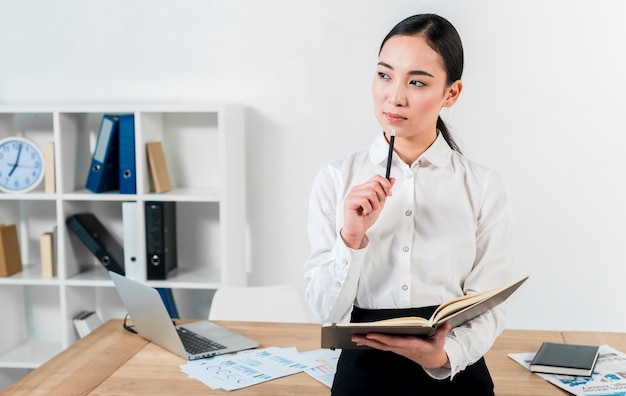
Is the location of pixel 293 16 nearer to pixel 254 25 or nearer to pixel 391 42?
pixel 254 25

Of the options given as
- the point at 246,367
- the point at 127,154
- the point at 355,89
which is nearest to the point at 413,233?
the point at 246,367

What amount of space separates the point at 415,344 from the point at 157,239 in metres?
1.98

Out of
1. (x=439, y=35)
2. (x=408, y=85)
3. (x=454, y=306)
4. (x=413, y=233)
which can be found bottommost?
(x=454, y=306)

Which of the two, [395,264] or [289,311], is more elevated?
[395,264]

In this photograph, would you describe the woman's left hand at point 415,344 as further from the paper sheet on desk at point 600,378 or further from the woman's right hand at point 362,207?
the paper sheet on desk at point 600,378

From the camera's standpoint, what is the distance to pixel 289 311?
265cm

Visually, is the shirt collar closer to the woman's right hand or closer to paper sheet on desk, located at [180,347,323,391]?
the woman's right hand

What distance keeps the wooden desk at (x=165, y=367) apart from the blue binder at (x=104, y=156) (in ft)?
3.75

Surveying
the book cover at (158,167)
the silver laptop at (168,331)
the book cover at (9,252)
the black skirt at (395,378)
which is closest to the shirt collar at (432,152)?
the black skirt at (395,378)

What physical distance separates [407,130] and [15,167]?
2.27m

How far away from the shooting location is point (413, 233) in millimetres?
1677

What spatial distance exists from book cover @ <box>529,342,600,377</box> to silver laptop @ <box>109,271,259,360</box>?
75cm

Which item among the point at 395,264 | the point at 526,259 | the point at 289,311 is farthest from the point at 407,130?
the point at 526,259

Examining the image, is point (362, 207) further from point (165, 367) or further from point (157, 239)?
point (157, 239)
